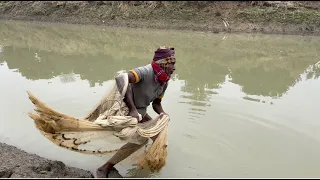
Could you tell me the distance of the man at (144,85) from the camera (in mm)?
3520

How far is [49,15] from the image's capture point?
20500mm

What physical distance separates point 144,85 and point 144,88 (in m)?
0.04

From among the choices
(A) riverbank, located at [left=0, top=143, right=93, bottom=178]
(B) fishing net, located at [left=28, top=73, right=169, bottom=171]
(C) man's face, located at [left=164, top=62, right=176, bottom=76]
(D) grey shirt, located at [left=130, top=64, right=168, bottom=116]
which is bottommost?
(A) riverbank, located at [left=0, top=143, right=93, bottom=178]

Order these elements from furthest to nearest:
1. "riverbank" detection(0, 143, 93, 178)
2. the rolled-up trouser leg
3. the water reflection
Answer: the water reflection
the rolled-up trouser leg
"riverbank" detection(0, 143, 93, 178)

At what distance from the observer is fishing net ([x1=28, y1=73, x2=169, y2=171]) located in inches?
127

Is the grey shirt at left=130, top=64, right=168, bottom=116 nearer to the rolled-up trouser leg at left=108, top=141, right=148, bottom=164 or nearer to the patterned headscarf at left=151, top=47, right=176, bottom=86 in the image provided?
the patterned headscarf at left=151, top=47, right=176, bottom=86

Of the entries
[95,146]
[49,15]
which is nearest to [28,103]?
[95,146]

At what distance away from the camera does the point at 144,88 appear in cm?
365

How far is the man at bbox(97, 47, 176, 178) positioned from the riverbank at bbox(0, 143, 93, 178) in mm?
370

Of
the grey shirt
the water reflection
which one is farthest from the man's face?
the water reflection

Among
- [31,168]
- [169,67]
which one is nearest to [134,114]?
[169,67]

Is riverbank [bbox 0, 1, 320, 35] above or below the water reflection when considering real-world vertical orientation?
above

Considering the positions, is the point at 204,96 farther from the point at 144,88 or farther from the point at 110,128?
the point at 110,128

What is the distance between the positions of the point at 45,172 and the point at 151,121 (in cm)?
119
